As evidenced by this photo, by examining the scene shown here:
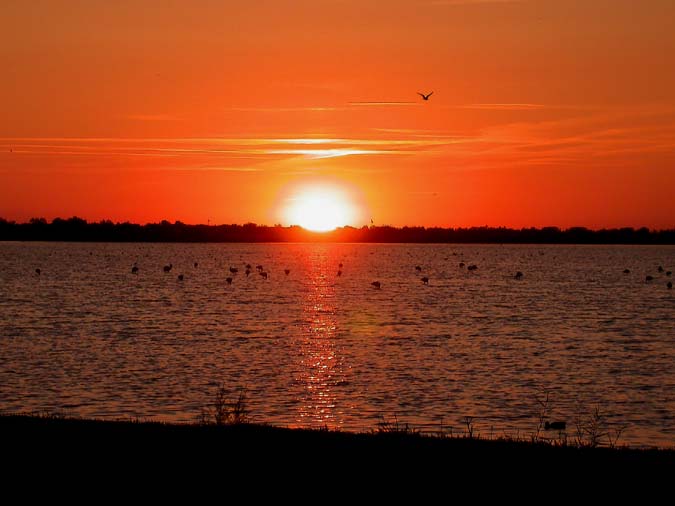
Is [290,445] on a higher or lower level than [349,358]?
higher

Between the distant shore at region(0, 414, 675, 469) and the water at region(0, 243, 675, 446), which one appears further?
the water at region(0, 243, 675, 446)

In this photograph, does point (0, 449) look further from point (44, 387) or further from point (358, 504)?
point (44, 387)

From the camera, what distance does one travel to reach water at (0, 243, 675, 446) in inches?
811

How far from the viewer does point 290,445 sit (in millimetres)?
11383

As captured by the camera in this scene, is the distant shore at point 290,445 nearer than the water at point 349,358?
Yes

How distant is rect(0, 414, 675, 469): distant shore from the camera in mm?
10859

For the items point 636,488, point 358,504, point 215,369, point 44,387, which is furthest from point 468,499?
point 215,369

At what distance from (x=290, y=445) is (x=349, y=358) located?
62.2ft

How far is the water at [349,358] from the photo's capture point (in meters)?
20.6

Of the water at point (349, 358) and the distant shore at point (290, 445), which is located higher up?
the distant shore at point (290, 445)

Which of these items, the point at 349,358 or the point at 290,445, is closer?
the point at 290,445

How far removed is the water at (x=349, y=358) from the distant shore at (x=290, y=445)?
6.57 metres

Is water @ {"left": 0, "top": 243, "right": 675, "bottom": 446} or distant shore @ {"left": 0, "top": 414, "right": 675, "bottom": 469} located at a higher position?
distant shore @ {"left": 0, "top": 414, "right": 675, "bottom": 469}

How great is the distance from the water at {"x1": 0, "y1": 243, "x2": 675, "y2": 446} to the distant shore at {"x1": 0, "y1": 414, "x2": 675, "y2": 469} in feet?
21.6
